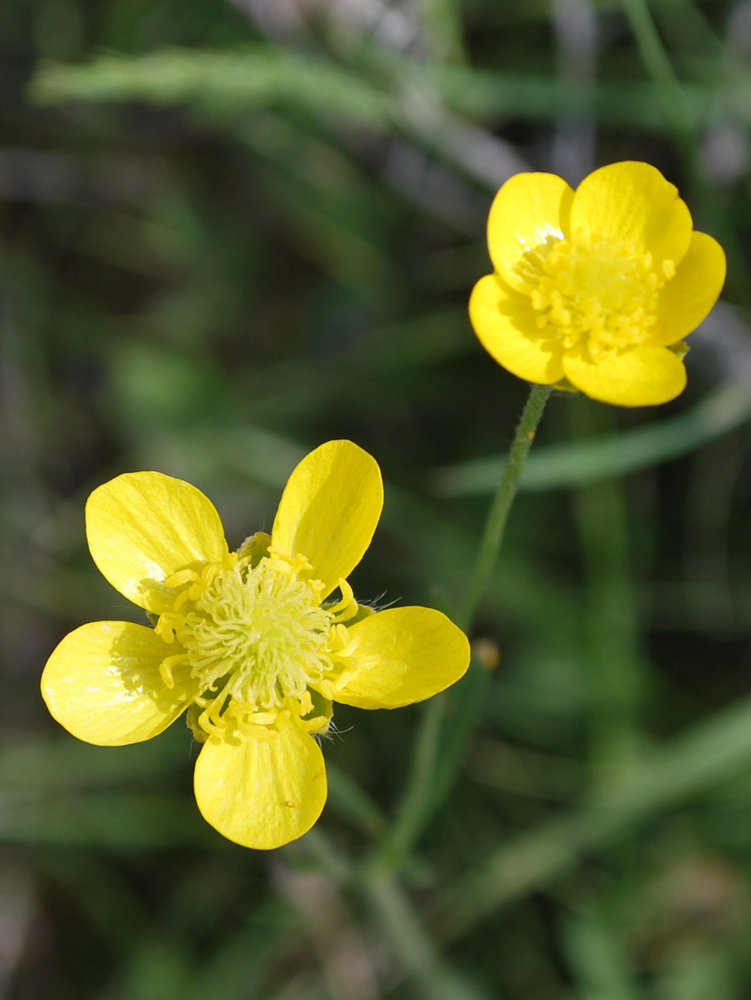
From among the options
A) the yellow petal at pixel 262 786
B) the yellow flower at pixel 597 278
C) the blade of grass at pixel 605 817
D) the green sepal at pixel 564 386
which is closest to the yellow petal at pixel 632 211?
the yellow flower at pixel 597 278

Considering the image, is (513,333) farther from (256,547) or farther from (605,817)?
(605,817)

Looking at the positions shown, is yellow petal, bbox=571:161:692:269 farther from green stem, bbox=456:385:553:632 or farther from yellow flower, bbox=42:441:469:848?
yellow flower, bbox=42:441:469:848

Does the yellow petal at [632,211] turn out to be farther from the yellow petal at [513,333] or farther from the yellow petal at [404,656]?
the yellow petal at [404,656]

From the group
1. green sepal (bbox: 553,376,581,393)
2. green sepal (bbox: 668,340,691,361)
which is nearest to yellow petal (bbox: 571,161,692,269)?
green sepal (bbox: 668,340,691,361)

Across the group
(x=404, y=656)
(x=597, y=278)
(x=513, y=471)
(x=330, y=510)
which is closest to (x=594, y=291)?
(x=597, y=278)

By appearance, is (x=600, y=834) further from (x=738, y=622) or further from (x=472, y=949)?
(x=738, y=622)

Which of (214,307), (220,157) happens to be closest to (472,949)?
(214,307)
